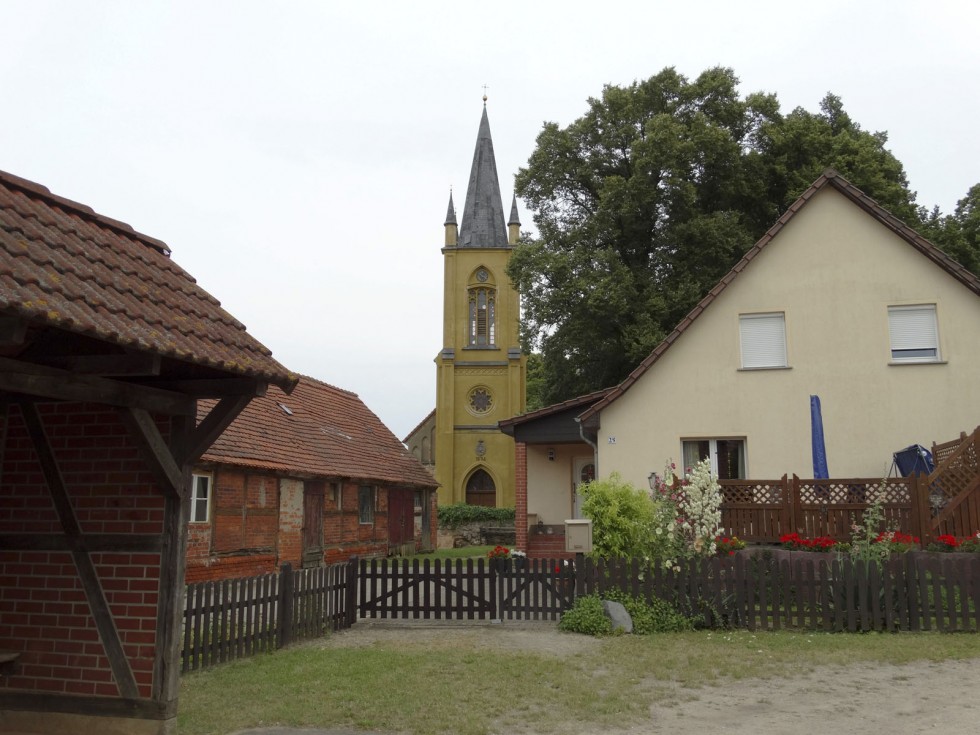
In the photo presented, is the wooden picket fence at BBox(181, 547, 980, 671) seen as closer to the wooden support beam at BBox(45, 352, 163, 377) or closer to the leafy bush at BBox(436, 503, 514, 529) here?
the wooden support beam at BBox(45, 352, 163, 377)

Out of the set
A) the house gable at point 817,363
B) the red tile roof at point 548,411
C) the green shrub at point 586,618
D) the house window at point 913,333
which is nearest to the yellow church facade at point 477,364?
the red tile roof at point 548,411

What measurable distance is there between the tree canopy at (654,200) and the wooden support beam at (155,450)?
68.3 ft

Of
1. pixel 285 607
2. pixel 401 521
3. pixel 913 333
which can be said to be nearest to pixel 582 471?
pixel 401 521

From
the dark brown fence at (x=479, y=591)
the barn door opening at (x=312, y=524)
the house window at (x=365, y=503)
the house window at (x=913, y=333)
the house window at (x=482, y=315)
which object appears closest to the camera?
the dark brown fence at (x=479, y=591)

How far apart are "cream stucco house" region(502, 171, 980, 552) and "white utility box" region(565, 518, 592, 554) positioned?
3.80m

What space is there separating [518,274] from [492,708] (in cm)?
2394

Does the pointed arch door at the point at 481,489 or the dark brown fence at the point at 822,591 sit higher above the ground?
the pointed arch door at the point at 481,489

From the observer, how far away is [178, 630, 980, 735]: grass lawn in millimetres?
7047

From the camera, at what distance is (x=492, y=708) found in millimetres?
7324

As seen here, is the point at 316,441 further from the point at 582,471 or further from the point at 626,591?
the point at 626,591

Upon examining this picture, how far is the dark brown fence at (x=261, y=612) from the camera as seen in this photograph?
30.3 ft

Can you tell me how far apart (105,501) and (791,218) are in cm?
1474

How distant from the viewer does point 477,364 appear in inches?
Answer: 1865

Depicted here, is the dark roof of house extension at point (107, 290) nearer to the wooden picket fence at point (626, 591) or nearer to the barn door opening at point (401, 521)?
the wooden picket fence at point (626, 591)
